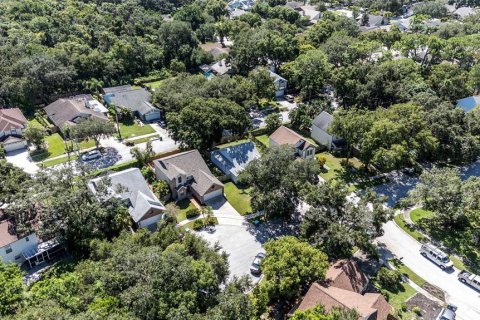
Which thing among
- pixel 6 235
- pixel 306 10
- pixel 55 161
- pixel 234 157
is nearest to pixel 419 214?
pixel 234 157

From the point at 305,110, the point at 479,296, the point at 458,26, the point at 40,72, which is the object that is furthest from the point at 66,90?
the point at 458,26

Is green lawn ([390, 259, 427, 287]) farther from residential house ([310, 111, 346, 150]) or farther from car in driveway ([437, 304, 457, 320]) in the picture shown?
residential house ([310, 111, 346, 150])

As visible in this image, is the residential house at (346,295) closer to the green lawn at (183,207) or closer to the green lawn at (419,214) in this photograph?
the green lawn at (419,214)

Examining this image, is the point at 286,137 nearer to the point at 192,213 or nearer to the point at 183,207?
the point at 183,207

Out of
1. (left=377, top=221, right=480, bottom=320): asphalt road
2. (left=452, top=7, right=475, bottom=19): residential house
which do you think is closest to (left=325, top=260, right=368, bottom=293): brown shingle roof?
(left=377, top=221, right=480, bottom=320): asphalt road

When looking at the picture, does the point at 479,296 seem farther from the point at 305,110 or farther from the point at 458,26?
the point at 458,26
